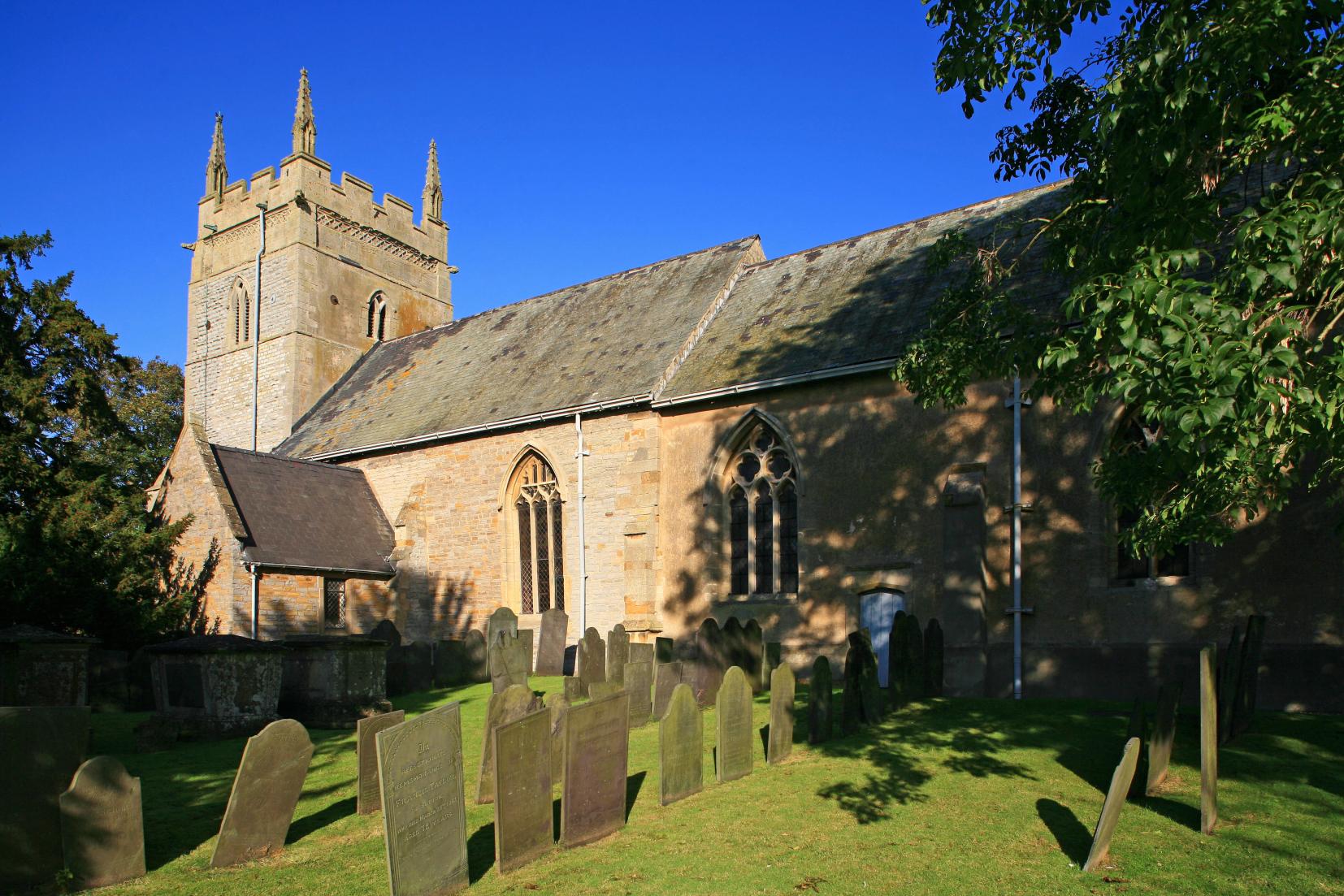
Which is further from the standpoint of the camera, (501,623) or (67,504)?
(501,623)

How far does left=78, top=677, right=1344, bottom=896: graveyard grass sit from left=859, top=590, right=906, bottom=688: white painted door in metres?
5.25

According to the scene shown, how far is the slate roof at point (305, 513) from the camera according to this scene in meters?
22.1

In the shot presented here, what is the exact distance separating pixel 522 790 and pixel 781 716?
4.13m

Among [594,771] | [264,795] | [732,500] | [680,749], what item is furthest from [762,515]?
[264,795]

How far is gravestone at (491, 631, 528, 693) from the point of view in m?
14.9

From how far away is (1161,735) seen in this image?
8766 mm

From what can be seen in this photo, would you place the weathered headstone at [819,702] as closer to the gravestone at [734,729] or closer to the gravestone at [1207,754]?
the gravestone at [734,729]

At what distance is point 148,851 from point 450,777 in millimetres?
2737

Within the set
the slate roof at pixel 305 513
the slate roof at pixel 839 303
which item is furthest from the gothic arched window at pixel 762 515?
the slate roof at pixel 305 513

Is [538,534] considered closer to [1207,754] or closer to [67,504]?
[67,504]

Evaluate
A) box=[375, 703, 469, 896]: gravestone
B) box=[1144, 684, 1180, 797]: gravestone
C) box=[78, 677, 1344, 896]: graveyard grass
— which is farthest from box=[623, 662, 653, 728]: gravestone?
box=[1144, 684, 1180, 797]: gravestone

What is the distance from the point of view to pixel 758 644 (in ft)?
55.2

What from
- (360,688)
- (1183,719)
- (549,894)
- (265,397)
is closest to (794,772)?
(549,894)

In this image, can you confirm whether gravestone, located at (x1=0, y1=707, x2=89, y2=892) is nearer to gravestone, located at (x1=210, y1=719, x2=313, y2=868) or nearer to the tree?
gravestone, located at (x1=210, y1=719, x2=313, y2=868)
